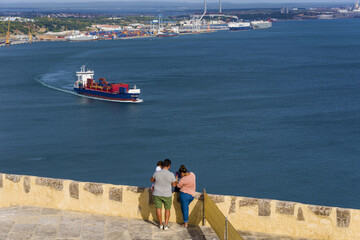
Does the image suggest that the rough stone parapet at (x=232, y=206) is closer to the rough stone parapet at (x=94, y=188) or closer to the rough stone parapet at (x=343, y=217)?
the rough stone parapet at (x=343, y=217)

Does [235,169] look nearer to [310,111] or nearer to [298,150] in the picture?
[298,150]

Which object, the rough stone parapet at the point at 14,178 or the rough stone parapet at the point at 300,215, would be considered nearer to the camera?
the rough stone parapet at the point at 300,215

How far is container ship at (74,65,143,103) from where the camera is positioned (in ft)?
254

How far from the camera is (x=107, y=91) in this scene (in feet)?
273

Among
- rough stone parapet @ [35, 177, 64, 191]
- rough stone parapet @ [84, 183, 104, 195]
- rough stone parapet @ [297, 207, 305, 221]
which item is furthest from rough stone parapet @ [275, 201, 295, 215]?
rough stone parapet @ [35, 177, 64, 191]

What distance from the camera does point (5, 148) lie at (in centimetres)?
5319

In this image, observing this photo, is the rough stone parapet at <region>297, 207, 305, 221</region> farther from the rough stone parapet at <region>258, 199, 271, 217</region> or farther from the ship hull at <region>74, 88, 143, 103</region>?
the ship hull at <region>74, 88, 143, 103</region>

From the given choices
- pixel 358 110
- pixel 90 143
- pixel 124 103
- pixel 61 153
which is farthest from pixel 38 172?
pixel 358 110

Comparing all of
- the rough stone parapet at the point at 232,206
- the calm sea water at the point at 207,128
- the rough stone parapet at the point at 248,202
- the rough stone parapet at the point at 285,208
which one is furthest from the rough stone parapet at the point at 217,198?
the calm sea water at the point at 207,128

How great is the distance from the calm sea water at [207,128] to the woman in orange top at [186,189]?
30272 mm

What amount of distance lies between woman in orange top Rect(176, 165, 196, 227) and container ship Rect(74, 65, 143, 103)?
67.0 metres

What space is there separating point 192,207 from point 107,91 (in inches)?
2908

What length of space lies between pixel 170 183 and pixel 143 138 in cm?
4673

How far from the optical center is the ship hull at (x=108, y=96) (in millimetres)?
77431
